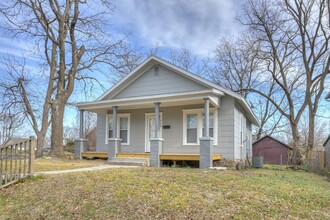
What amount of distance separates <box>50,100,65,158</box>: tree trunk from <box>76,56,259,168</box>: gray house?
5.97 ft

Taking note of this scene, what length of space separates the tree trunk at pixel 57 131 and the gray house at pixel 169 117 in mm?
1819

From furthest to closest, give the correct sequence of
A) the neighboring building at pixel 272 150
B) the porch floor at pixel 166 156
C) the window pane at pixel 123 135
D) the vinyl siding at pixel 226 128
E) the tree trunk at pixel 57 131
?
the neighboring building at pixel 272 150 < the tree trunk at pixel 57 131 < the window pane at pixel 123 135 < the vinyl siding at pixel 226 128 < the porch floor at pixel 166 156

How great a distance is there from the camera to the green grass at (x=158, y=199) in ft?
16.8

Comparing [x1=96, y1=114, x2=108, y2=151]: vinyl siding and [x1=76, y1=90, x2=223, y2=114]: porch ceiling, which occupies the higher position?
[x1=76, y1=90, x2=223, y2=114]: porch ceiling

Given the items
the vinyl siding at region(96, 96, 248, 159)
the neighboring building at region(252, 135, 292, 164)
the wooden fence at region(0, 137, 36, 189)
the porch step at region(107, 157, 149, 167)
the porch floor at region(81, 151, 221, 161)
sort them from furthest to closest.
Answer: the neighboring building at region(252, 135, 292, 164) → the vinyl siding at region(96, 96, 248, 159) → the porch step at region(107, 157, 149, 167) → the porch floor at region(81, 151, 221, 161) → the wooden fence at region(0, 137, 36, 189)

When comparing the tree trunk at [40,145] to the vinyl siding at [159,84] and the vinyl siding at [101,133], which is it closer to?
the vinyl siding at [101,133]

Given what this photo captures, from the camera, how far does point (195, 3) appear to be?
1730cm

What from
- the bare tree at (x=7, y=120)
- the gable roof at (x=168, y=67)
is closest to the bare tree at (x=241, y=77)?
the gable roof at (x=168, y=67)

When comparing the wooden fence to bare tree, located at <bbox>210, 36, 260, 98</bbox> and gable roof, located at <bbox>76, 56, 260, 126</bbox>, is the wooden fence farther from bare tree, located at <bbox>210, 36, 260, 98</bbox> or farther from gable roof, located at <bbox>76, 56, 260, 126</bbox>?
bare tree, located at <bbox>210, 36, 260, 98</bbox>

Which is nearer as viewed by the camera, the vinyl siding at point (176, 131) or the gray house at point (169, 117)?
the gray house at point (169, 117)

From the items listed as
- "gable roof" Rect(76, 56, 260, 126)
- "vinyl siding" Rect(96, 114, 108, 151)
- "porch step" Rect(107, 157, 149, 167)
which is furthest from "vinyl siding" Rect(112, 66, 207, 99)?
"porch step" Rect(107, 157, 149, 167)

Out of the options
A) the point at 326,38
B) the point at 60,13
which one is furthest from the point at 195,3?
the point at 326,38

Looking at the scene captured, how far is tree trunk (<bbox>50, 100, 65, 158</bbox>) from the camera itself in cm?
1577

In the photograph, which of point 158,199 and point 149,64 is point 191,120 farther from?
point 158,199
